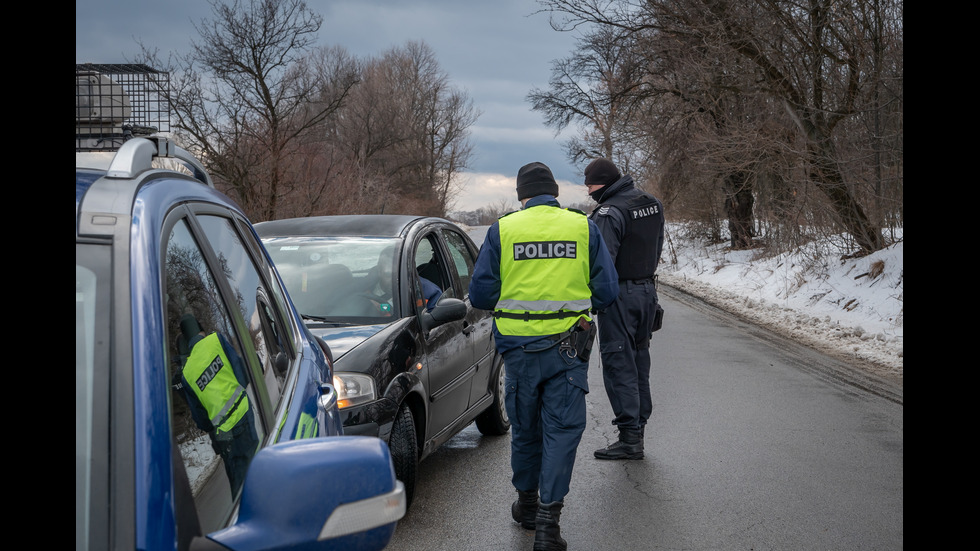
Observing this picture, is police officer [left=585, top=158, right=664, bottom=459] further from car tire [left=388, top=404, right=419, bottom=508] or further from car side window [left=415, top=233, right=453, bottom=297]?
car tire [left=388, top=404, right=419, bottom=508]

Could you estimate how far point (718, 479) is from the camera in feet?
18.6

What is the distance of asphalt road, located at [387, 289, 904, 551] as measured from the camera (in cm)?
462

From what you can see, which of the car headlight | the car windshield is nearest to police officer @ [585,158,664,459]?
the car windshield

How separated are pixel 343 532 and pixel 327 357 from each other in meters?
1.88

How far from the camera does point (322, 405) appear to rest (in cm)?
264

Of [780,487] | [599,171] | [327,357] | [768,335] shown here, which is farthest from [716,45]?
[327,357]

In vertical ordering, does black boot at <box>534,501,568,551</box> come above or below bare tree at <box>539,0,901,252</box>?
below

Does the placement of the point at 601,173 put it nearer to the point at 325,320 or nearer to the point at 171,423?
the point at 325,320

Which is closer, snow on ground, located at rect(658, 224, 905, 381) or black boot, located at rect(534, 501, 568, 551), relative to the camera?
black boot, located at rect(534, 501, 568, 551)


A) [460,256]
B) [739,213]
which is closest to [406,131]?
[739,213]

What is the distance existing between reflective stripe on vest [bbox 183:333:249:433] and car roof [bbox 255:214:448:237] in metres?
3.83

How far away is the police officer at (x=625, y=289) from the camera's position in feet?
20.1
